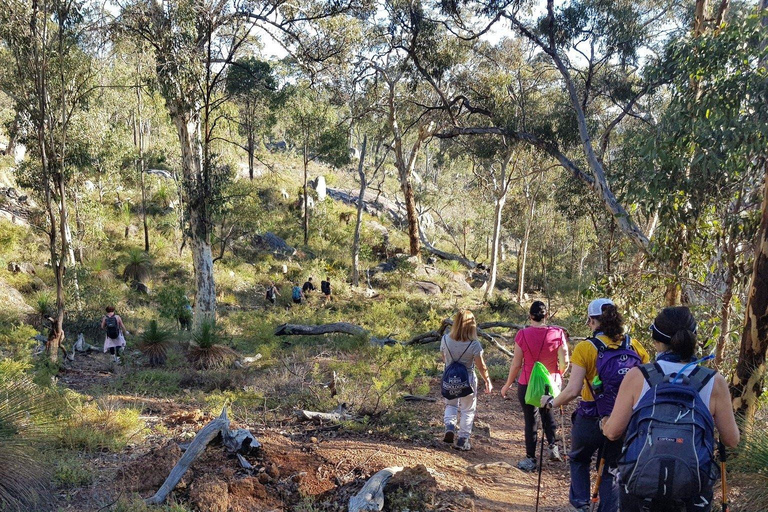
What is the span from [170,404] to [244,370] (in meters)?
2.27

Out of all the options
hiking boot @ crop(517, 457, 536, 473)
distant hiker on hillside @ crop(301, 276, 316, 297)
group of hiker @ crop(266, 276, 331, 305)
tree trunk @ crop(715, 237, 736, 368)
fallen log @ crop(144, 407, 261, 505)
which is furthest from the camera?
distant hiker on hillside @ crop(301, 276, 316, 297)

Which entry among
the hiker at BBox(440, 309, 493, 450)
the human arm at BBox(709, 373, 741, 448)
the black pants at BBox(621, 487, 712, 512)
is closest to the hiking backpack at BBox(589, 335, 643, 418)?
the human arm at BBox(709, 373, 741, 448)

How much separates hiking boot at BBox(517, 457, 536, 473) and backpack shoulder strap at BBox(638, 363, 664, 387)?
2902 mm

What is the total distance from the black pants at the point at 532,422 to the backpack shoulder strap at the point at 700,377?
2.57 metres

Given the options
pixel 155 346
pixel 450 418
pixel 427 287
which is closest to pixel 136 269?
pixel 427 287

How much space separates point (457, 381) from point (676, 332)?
2840 millimetres

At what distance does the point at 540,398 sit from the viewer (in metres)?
4.61

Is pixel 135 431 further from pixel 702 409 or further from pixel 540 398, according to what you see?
pixel 702 409

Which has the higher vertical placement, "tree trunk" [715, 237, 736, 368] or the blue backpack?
"tree trunk" [715, 237, 736, 368]

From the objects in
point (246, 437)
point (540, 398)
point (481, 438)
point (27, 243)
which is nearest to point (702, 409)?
point (540, 398)

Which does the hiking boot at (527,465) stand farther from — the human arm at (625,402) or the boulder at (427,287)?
the boulder at (427,287)

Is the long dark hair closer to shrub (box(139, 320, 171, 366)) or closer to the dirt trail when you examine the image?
the dirt trail

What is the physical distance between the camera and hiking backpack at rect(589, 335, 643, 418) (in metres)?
3.37

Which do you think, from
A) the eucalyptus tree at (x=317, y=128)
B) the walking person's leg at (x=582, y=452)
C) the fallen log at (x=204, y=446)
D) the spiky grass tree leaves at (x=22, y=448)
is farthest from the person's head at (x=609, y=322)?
the eucalyptus tree at (x=317, y=128)
